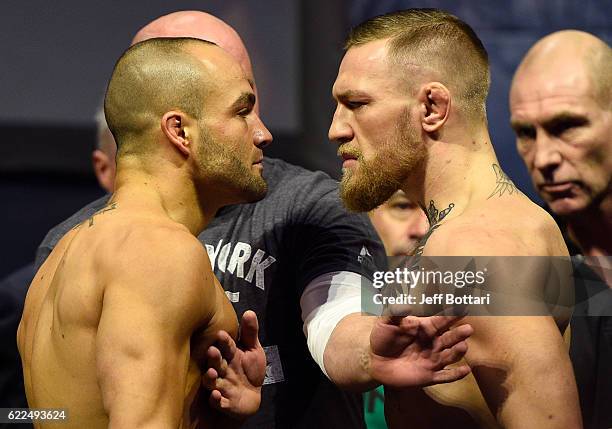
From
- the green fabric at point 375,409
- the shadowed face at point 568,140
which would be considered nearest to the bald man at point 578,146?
the shadowed face at point 568,140

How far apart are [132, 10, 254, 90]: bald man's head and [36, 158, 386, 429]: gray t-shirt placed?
44 centimetres

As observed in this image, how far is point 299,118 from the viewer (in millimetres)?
4500

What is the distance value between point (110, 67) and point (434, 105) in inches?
94.0

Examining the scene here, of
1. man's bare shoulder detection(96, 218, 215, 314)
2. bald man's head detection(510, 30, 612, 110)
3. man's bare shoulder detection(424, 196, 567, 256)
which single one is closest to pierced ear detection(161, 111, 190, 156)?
man's bare shoulder detection(96, 218, 215, 314)

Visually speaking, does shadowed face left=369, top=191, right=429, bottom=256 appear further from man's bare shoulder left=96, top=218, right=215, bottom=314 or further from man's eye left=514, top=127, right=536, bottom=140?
man's bare shoulder left=96, top=218, right=215, bottom=314

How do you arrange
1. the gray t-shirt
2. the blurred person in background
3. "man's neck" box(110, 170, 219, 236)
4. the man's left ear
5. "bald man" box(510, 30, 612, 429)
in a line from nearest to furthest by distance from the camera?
"man's neck" box(110, 170, 219, 236), the man's left ear, the gray t-shirt, "bald man" box(510, 30, 612, 429), the blurred person in background

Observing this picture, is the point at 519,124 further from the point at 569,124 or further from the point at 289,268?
the point at 289,268

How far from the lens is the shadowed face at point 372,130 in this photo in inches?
101

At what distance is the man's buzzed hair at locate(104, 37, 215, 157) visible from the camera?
2455 millimetres

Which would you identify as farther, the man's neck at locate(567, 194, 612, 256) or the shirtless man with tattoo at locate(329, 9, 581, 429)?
the man's neck at locate(567, 194, 612, 256)

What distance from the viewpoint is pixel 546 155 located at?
3.56 m

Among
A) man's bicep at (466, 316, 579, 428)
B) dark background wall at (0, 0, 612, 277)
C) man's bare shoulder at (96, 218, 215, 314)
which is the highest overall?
dark background wall at (0, 0, 612, 277)

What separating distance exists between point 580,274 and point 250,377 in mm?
1364

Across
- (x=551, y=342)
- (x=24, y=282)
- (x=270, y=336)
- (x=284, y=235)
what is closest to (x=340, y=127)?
(x=284, y=235)
